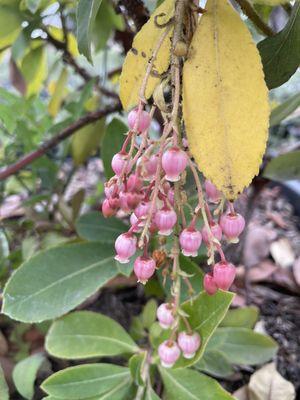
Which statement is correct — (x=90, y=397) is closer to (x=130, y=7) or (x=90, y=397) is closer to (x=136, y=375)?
(x=136, y=375)

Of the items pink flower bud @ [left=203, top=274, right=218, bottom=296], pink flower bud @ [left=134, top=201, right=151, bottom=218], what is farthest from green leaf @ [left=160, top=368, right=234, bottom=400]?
pink flower bud @ [left=134, top=201, right=151, bottom=218]

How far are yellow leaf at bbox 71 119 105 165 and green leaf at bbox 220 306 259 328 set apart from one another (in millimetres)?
493

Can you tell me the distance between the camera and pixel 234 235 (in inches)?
19.4

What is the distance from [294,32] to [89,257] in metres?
0.47

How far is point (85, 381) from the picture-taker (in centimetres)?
68

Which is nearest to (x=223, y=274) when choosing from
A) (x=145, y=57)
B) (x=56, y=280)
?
(x=145, y=57)

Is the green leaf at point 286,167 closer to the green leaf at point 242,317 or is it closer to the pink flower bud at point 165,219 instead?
the green leaf at point 242,317

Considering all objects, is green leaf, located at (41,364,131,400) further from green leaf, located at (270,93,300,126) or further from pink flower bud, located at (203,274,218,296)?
green leaf, located at (270,93,300,126)

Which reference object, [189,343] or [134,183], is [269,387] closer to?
[189,343]

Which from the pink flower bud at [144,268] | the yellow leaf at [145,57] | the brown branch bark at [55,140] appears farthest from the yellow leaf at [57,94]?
the pink flower bud at [144,268]

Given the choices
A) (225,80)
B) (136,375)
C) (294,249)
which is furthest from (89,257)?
(294,249)

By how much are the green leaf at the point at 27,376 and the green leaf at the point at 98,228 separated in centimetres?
22

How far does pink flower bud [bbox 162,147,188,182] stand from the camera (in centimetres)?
44

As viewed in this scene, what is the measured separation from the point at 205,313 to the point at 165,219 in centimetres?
18
